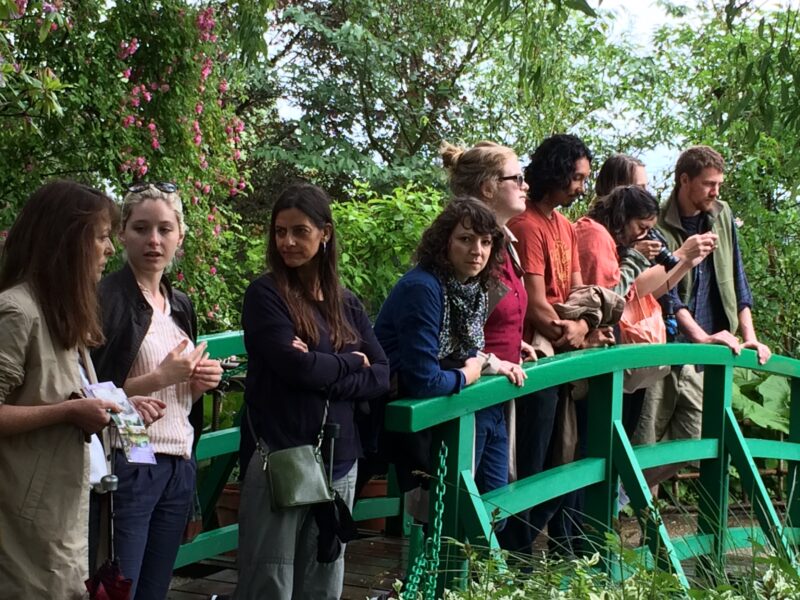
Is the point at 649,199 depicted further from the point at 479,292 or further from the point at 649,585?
the point at 649,585

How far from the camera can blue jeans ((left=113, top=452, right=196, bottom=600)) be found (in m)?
3.00

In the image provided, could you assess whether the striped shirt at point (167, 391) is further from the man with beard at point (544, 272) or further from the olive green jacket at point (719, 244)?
the olive green jacket at point (719, 244)

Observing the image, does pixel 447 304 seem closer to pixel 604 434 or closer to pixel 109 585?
pixel 604 434

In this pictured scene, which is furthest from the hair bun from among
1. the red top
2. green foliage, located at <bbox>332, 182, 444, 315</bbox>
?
green foliage, located at <bbox>332, 182, 444, 315</bbox>

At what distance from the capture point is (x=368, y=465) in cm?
373

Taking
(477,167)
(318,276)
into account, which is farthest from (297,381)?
(477,167)

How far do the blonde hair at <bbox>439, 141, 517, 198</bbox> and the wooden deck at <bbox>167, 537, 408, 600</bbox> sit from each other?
1.43 metres

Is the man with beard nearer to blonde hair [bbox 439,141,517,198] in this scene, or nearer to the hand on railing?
blonde hair [bbox 439,141,517,198]

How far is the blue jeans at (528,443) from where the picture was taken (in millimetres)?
4234

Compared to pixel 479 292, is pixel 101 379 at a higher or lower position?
lower

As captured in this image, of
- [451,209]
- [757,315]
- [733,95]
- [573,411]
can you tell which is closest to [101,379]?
[451,209]

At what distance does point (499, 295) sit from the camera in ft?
12.5

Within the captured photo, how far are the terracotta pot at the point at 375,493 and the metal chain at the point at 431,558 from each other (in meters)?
1.62

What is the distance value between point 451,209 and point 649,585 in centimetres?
145
